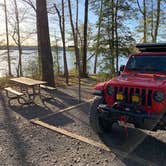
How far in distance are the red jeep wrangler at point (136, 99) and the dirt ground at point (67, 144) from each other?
40cm

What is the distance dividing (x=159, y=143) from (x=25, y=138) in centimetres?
243

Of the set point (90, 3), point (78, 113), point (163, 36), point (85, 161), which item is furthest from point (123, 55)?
point (85, 161)

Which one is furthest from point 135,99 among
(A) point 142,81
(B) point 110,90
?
(B) point 110,90

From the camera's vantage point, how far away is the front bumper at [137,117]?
357 cm

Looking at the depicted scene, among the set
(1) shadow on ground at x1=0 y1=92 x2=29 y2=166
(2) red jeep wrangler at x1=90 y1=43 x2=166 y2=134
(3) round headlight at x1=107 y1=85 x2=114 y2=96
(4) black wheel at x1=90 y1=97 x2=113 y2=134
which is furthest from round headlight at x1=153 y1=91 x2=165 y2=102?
(1) shadow on ground at x1=0 y1=92 x2=29 y2=166

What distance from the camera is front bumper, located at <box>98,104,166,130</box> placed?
357cm

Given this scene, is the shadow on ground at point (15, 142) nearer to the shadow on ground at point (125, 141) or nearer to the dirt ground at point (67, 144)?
the dirt ground at point (67, 144)

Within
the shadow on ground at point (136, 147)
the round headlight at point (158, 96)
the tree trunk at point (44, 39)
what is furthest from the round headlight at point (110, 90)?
the tree trunk at point (44, 39)

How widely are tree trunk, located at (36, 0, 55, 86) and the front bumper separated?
5472 mm

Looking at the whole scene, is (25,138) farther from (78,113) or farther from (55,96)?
(55,96)

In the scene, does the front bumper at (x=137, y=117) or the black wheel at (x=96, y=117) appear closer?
the front bumper at (x=137, y=117)

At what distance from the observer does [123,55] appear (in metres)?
13.8

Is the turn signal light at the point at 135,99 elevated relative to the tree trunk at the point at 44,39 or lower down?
lower down

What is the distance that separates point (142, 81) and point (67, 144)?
66.4 inches
